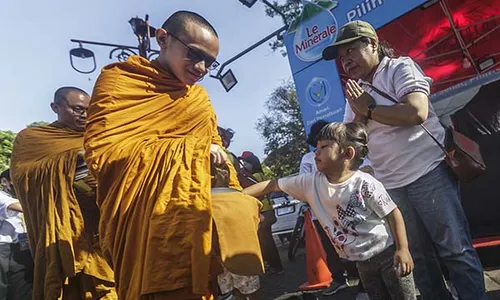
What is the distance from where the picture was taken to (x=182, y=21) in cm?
200

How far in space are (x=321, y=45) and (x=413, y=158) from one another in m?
4.63

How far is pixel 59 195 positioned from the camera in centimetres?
254

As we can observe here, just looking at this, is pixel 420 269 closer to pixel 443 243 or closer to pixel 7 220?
pixel 443 243

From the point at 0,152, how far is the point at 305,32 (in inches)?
491

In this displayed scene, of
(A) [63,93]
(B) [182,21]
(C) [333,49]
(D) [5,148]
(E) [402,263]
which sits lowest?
(E) [402,263]

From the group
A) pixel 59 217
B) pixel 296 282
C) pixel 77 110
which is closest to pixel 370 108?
pixel 59 217

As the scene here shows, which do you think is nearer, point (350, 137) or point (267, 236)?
point (350, 137)

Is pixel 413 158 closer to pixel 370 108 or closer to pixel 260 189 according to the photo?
pixel 370 108

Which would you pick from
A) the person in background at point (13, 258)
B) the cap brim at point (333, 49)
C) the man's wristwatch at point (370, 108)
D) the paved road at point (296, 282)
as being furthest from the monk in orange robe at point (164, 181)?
the person in background at point (13, 258)

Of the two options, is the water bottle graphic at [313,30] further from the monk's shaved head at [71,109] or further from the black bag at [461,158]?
the black bag at [461,158]

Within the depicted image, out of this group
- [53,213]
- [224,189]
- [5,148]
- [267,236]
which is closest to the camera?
[224,189]

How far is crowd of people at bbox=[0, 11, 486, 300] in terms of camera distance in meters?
1.47

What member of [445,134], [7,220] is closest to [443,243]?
[445,134]

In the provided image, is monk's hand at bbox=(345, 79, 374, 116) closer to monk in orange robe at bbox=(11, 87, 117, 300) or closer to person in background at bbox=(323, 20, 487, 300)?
person in background at bbox=(323, 20, 487, 300)
